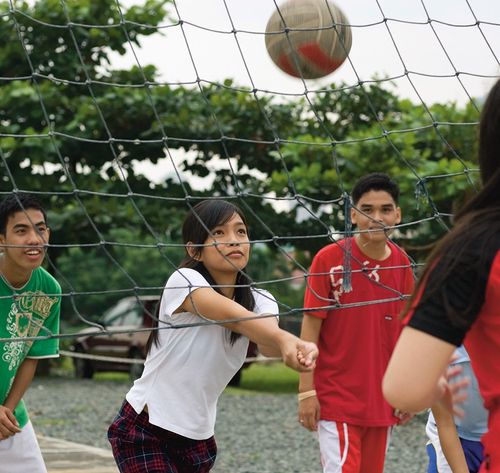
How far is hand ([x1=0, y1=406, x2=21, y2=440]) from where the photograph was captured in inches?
159

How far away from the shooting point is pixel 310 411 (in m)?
4.35

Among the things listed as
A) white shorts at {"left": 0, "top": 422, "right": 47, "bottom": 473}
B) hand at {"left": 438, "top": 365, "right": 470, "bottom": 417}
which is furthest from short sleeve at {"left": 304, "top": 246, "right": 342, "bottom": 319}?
hand at {"left": 438, "top": 365, "right": 470, "bottom": 417}

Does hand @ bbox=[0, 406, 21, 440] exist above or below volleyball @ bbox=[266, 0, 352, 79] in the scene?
below

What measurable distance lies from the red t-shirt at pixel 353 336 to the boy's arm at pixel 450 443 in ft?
2.25

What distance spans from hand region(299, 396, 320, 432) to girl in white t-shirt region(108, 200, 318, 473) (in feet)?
2.17

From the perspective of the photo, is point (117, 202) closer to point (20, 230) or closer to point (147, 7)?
point (147, 7)

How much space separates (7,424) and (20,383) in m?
0.20

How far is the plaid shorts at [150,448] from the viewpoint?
366cm

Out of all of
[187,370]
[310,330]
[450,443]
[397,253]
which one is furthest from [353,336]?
[187,370]

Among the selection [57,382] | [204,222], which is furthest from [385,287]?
[57,382]

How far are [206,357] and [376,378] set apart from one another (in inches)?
39.3

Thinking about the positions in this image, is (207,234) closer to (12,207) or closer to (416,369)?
(12,207)

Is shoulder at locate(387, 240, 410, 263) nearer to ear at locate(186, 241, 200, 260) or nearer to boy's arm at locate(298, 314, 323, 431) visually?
boy's arm at locate(298, 314, 323, 431)

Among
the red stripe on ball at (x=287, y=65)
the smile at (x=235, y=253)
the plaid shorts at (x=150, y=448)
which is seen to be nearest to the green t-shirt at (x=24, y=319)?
the plaid shorts at (x=150, y=448)
